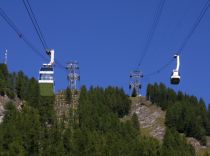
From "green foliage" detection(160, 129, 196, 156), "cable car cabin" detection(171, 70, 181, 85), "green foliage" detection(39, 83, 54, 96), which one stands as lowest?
"green foliage" detection(39, 83, 54, 96)

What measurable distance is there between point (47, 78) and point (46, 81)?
175mm

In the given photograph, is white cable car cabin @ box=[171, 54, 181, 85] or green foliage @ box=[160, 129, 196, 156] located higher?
green foliage @ box=[160, 129, 196, 156]

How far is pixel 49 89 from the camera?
3866 cm

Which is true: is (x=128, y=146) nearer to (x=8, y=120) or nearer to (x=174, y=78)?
(x=8, y=120)

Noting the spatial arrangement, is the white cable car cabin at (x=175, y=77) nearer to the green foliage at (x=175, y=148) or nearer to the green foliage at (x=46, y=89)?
the green foliage at (x=46, y=89)

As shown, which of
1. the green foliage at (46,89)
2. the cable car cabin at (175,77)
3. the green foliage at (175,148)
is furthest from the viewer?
the green foliage at (175,148)

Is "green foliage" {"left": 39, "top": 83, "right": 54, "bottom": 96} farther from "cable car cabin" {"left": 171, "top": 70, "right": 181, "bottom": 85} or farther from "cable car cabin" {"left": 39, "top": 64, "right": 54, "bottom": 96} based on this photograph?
"cable car cabin" {"left": 171, "top": 70, "right": 181, "bottom": 85}

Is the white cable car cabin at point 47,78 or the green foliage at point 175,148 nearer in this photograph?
the white cable car cabin at point 47,78

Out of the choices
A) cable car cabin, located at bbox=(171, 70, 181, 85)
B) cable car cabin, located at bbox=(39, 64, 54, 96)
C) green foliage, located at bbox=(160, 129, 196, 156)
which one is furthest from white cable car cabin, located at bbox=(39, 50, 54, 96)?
green foliage, located at bbox=(160, 129, 196, 156)

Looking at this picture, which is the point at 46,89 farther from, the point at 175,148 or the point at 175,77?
the point at 175,148

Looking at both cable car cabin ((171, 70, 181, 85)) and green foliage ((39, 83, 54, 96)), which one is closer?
green foliage ((39, 83, 54, 96))

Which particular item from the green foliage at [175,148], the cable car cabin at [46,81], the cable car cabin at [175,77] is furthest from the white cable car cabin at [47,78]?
the green foliage at [175,148]

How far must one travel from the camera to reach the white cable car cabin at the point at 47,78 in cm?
3844

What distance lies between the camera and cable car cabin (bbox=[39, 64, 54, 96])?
1510 inches
